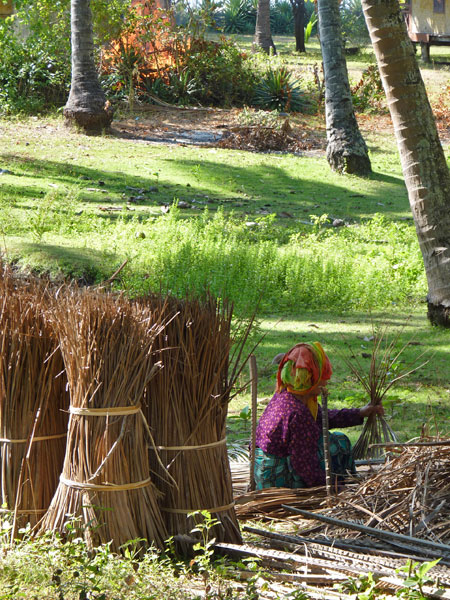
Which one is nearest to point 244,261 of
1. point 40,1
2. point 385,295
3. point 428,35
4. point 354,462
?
point 385,295

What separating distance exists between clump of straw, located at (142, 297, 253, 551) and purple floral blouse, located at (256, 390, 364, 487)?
3.06 ft

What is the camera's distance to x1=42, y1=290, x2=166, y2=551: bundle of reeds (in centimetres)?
340

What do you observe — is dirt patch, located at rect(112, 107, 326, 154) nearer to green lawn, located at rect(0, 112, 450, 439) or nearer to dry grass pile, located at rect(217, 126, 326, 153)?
dry grass pile, located at rect(217, 126, 326, 153)

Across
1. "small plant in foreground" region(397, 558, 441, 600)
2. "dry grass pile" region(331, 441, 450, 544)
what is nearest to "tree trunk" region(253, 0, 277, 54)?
"dry grass pile" region(331, 441, 450, 544)

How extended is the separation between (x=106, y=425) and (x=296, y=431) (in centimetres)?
143

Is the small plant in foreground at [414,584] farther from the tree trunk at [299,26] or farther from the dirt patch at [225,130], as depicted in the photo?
the tree trunk at [299,26]

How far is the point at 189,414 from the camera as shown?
3602 mm

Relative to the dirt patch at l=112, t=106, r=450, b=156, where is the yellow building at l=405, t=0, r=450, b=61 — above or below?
above

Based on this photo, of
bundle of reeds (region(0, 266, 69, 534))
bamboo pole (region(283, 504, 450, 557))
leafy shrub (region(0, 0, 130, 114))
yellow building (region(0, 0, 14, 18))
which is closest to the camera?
bamboo pole (region(283, 504, 450, 557))

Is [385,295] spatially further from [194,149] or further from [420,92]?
[194,149]

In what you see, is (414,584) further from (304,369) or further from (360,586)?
(304,369)

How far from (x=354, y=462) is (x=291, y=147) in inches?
505

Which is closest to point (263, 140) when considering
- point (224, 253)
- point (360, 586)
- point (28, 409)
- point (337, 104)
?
point (337, 104)

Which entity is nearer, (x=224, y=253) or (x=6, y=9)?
(x=224, y=253)
